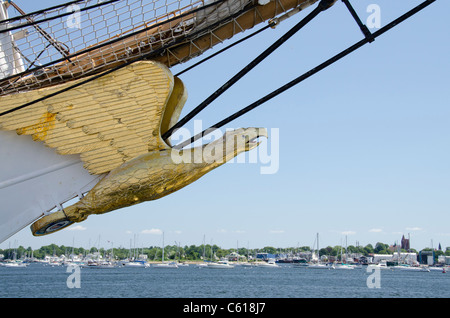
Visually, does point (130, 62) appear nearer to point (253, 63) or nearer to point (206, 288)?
point (253, 63)

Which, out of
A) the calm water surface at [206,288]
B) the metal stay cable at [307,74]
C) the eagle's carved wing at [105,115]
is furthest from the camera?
the calm water surface at [206,288]

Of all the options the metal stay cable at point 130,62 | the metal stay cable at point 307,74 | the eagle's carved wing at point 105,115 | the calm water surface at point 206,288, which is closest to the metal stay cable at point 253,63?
the metal stay cable at point 307,74

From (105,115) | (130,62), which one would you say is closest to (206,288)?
(105,115)

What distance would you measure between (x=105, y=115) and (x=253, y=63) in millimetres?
1413

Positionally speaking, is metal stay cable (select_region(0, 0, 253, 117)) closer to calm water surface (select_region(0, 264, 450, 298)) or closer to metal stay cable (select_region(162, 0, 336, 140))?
metal stay cable (select_region(162, 0, 336, 140))

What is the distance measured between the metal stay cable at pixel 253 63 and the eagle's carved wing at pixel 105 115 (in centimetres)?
29

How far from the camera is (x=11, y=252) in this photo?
9962 centimetres

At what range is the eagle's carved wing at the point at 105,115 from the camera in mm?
4930

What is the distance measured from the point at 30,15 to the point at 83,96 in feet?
3.52

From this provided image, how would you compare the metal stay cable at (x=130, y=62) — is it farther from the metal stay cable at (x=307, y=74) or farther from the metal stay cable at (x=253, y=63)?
the metal stay cable at (x=307, y=74)

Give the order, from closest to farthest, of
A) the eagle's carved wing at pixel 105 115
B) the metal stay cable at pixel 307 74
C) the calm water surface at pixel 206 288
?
the metal stay cable at pixel 307 74, the eagle's carved wing at pixel 105 115, the calm water surface at pixel 206 288

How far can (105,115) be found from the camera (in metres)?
4.95
